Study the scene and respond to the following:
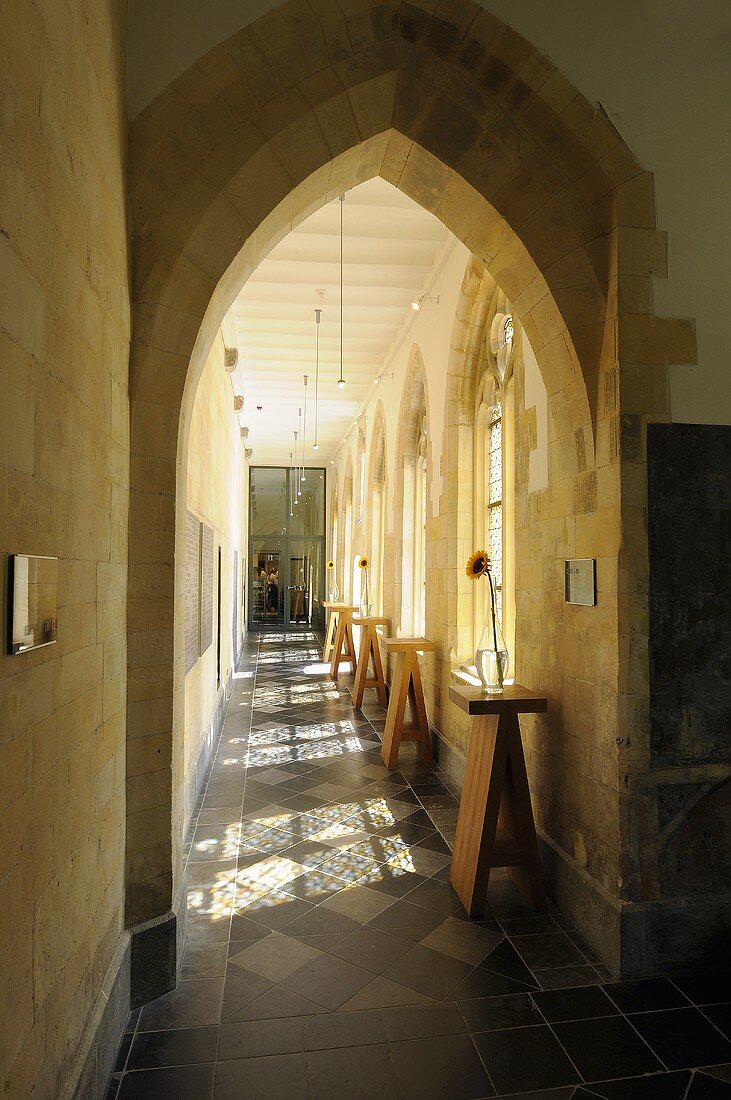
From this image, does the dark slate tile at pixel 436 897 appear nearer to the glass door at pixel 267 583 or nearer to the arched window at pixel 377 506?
the arched window at pixel 377 506

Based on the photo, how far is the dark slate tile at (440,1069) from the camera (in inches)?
73.6

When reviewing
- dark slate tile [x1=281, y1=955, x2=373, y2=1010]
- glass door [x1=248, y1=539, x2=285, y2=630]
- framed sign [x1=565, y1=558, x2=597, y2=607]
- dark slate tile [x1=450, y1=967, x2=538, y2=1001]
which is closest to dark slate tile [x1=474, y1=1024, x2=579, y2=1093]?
dark slate tile [x1=450, y1=967, x2=538, y2=1001]

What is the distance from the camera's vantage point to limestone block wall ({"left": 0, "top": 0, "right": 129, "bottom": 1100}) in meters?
1.24

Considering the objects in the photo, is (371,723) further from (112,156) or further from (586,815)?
(112,156)

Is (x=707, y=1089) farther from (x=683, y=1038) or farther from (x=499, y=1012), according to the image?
(x=499, y=1012)

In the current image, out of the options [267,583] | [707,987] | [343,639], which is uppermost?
[267,583]

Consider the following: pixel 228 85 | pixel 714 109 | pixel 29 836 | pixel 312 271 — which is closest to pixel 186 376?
pixel 228 85

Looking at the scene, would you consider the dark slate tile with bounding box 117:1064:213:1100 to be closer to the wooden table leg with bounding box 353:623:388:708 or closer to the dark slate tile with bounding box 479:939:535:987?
the dark slate tile with bounding box 479:939:535:987

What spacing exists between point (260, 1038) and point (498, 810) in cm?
131

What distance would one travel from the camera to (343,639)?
32.0 feet

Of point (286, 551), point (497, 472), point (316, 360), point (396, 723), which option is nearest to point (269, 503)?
point (286, 551)

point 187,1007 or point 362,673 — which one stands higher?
point 362,673

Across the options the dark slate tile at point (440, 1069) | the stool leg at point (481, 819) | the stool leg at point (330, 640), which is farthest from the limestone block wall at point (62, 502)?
the stool leg at point (330, 640)

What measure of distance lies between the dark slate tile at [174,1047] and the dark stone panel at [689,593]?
187 centimetres
